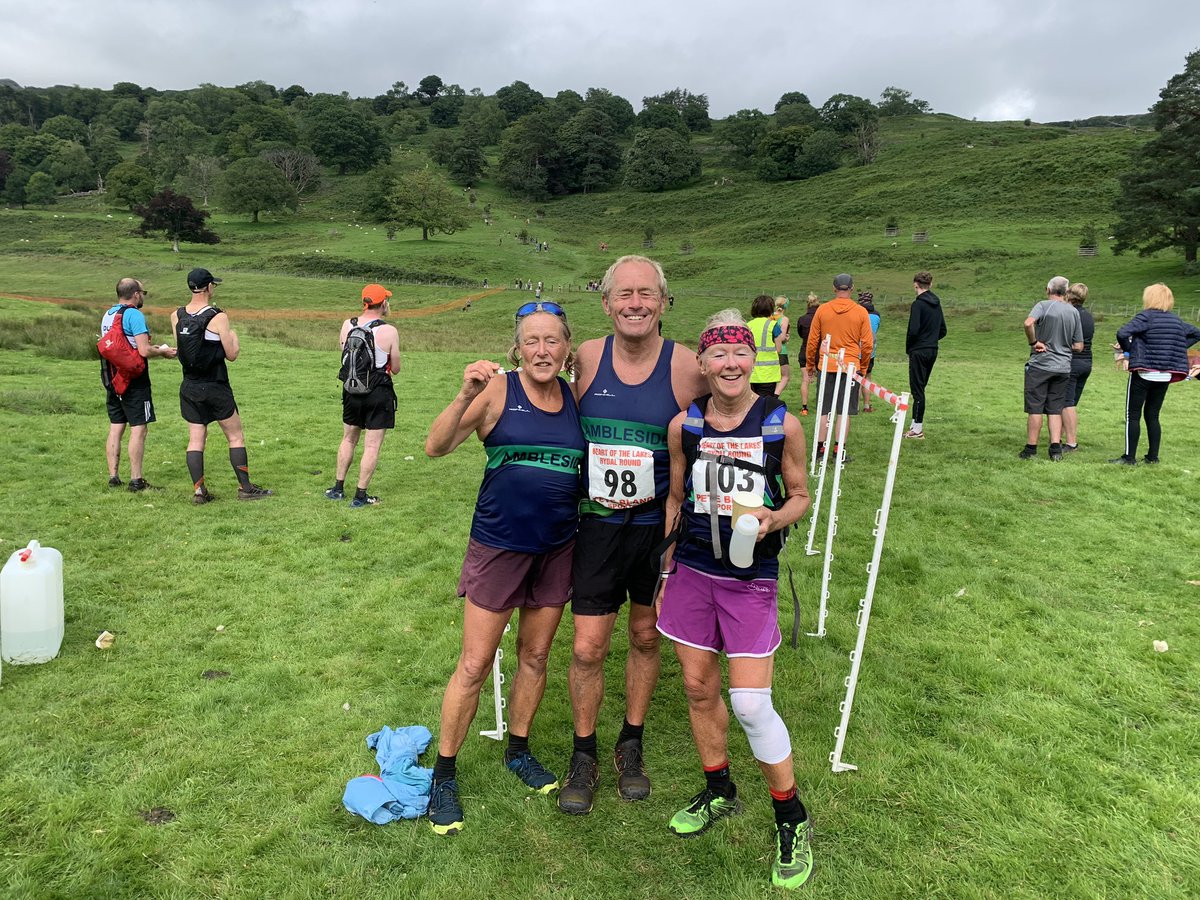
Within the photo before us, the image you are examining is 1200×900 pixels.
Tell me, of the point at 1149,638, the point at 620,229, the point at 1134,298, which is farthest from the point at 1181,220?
the point at 620,229

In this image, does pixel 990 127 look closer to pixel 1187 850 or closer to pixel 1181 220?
pixel 1181 220

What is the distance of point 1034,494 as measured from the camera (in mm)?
8727

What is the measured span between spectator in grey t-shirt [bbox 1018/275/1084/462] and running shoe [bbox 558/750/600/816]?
8744mm

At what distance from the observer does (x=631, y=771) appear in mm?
3922

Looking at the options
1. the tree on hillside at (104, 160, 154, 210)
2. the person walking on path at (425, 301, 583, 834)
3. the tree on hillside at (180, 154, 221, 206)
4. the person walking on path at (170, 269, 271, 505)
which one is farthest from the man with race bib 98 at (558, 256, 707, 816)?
the tree on hillside at (180, 154, 221, 206)

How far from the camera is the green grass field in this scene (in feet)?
10.9

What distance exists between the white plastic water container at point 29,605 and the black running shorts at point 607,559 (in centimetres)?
399

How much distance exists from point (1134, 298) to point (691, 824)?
4609 centimetres

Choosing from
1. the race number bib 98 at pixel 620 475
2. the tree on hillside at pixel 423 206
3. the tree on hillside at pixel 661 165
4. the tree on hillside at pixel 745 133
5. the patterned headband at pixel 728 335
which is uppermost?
the tree on hillside at pixel 745 133

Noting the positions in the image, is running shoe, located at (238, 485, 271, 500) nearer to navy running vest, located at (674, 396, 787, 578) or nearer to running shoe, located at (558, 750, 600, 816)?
running shoe, located at (558, 750, 600, 816)

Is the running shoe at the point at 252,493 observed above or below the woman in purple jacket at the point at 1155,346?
below

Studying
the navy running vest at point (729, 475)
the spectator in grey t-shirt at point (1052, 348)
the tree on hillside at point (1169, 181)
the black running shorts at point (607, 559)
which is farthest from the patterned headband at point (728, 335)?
the tree on hillside at point (1169, 181)

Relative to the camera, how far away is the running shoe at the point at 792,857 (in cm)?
323

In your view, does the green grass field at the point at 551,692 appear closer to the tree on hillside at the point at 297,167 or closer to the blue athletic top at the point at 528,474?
the blue athletic top at the point at 528,474
